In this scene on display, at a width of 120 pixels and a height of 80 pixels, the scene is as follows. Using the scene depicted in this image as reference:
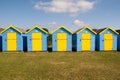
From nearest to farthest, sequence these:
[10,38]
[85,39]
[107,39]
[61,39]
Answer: [10,38], [61,39], [85,39], [107,39]

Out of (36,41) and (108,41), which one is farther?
(108,41)

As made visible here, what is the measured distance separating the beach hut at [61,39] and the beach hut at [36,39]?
4.14ft

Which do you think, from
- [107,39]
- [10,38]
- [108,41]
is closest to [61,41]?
[107,39]

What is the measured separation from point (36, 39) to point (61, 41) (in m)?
3.20

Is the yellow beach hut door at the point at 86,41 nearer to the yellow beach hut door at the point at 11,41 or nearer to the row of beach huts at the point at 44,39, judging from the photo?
the row of beach huts at the point at 44,39

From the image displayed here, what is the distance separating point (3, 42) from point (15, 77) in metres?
13.2

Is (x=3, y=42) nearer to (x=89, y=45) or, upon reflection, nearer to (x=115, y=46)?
(x=89, y=45)

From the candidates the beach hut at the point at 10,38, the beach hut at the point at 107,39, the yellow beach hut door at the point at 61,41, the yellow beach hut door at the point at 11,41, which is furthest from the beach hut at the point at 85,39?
the yellow beach hut door at the point at 11,41

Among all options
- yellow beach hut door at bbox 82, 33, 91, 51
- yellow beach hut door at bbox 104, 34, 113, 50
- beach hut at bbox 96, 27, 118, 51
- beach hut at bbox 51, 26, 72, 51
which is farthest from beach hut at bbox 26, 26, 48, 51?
yellow beach hut door at bbox 104, 34, 113, 50

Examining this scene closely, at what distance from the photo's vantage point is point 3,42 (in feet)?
68.1

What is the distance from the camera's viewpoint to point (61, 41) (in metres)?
21.0

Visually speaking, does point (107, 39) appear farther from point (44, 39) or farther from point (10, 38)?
point (10, 38)

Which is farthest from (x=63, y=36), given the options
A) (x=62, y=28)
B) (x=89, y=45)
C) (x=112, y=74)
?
(x=112, y=74)

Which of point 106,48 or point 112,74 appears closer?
point 112,74
